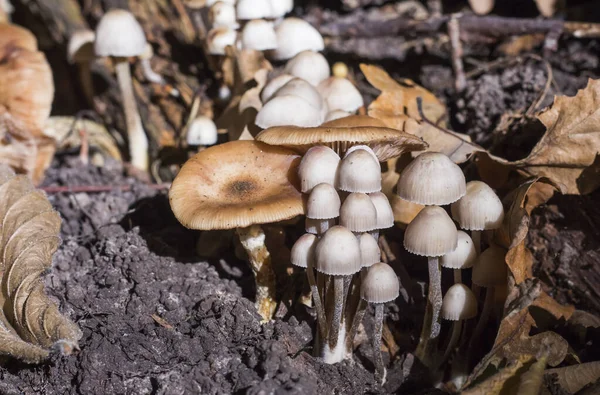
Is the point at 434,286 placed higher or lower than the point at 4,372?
higher

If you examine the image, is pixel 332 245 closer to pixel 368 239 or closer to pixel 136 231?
pixel 368 239

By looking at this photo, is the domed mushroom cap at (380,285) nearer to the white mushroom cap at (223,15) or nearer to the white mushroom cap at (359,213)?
the white mushroom cap at (359,213)

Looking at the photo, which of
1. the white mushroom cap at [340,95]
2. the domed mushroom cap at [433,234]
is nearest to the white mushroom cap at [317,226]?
the domed mushroom cap at [433,234]

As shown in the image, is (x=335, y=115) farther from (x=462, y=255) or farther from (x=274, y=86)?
(x=462, y=255)

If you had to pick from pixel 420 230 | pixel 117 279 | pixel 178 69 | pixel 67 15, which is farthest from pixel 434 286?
pixel 67 15

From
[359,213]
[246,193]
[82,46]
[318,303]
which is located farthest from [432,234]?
[82,46]

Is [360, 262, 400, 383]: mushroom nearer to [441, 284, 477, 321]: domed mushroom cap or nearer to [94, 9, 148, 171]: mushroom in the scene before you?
[441, 284, 477, 321]: domed mushroom cap
